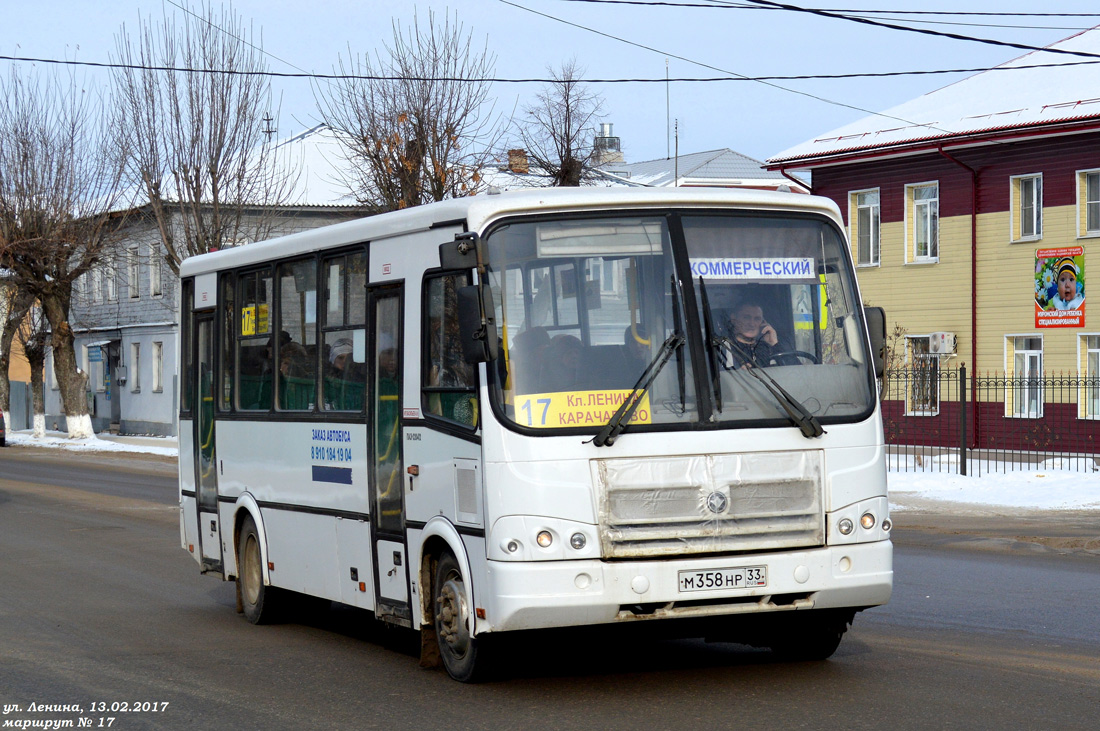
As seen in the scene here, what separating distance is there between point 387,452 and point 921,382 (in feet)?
86.0

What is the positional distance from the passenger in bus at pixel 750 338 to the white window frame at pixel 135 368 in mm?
47284

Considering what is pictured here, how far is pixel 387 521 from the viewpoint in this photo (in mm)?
8672

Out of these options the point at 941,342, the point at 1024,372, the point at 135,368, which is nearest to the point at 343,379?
the point at 941,342

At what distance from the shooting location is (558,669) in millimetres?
8398

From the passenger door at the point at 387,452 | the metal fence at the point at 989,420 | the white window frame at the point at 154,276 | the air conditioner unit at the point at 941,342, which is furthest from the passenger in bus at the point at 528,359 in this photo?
the white window frame at the point at 154,276

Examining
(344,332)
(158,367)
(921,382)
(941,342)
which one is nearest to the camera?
(344,332)

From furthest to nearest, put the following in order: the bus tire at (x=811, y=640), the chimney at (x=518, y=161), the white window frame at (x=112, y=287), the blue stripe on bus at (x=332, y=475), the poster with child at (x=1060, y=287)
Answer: the white window frame at (x=112, y=287)
the chimney at (x=518, y=161)
the poster with child at (x=1060, y=287)
the blue stripe on bus at (x=332, y=475)
the bus tire at (x=811, y=640)

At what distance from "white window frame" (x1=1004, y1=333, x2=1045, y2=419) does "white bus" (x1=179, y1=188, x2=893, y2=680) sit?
934 inches

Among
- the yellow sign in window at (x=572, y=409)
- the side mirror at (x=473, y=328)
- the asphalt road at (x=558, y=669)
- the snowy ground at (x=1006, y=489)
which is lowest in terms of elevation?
the snowy ground at (x=1006, y=489)

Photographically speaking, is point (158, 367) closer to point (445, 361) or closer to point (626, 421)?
point (445, 361)

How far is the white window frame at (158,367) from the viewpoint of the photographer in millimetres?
51125

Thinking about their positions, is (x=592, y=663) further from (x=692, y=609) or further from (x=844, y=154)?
(x=844, y=154)

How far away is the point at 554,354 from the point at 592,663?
6.78 ft

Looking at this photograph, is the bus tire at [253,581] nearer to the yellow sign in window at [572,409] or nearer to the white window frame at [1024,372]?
the yellow sign in window at [572,409]
